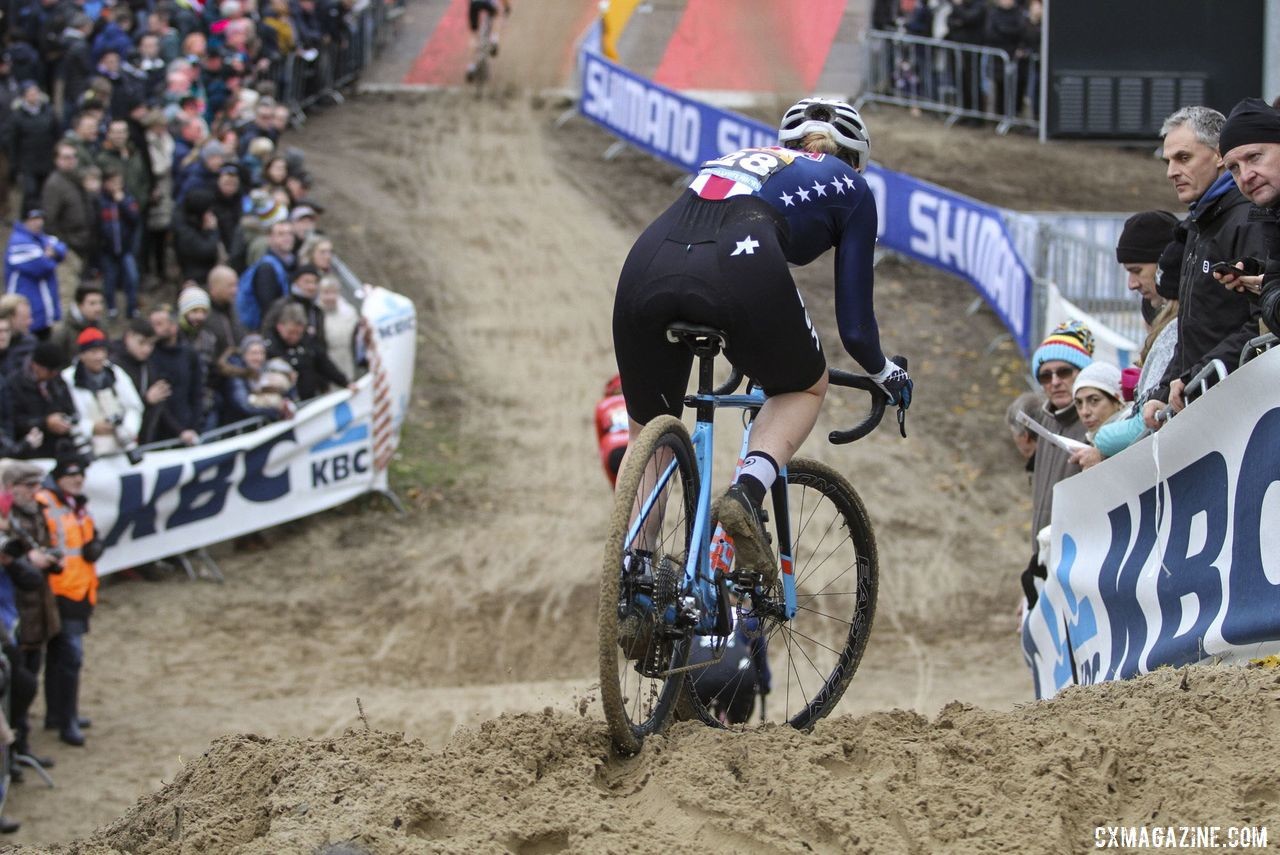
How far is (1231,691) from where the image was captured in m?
4.93

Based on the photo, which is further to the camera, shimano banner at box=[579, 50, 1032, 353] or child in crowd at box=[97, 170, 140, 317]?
shimano banner at box=[579, 50, 1032, 353]

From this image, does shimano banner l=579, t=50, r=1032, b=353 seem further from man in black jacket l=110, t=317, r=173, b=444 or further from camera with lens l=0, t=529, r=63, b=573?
camera with lens l=0, t=529, r=63, b=573

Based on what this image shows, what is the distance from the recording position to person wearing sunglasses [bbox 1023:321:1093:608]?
830cm

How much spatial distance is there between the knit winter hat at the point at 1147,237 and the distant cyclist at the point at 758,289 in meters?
2.54

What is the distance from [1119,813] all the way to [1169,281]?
3.23 meters

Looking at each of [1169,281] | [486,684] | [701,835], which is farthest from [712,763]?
[486,684]

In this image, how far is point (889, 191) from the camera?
69.2 feet

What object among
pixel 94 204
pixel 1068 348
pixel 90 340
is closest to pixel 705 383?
pixel 1068 348

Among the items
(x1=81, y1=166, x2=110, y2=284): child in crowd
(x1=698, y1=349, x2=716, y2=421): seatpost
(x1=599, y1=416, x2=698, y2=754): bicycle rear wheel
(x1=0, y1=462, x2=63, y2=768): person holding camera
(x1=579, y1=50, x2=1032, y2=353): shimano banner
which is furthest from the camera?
(x1=579, y1=50, x2=1032, y2=353): shimano banner

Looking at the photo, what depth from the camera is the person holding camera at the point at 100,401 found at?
12.8 metres

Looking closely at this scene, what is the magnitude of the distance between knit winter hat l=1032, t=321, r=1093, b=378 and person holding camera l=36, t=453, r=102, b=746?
6494 millimetres

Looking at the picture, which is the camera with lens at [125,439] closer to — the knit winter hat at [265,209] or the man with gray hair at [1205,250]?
the knit winter hat at [265,209]

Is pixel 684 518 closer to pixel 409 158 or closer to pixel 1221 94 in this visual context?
pixel 1221 94

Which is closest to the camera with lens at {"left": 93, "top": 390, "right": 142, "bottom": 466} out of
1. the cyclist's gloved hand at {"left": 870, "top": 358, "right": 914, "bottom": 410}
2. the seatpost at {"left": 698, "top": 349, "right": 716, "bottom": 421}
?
the seatpost at {"left": 698, "top": 349, "right": 716, "bottom": 421}
